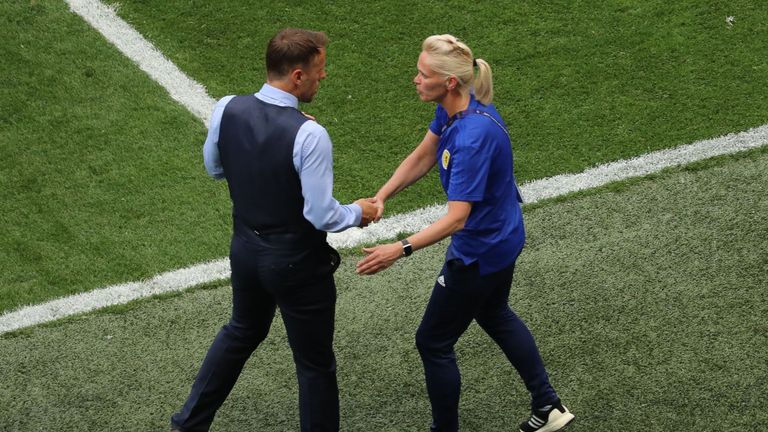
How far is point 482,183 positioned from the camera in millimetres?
4797

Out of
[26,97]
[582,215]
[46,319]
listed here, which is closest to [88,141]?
[26,97]

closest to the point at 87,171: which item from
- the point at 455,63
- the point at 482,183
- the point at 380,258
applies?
the point at 380,258

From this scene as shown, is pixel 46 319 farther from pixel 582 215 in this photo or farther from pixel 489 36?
pixel 489 36

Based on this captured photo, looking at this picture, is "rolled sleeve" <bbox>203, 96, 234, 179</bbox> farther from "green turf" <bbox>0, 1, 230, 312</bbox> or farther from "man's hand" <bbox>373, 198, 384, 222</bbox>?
"green turf" <bbox>0, 1, 230, 312</bbox>

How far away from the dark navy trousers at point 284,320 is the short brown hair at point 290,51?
740mm

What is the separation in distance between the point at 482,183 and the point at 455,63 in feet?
1.80

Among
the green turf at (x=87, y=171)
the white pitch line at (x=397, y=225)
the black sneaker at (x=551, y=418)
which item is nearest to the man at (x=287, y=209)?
the black sneaker at (x=551, y=418)

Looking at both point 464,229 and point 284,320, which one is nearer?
point 464,229

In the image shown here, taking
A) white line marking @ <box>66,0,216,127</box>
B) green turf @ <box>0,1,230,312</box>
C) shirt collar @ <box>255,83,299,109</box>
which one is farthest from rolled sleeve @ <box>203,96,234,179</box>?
white line marking @ <box>66,0,216,127</box>

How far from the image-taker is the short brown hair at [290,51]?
15.5 feet

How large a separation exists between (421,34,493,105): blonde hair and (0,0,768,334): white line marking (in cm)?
276

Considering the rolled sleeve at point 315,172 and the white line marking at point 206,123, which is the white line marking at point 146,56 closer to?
the white line marking at point 206,123

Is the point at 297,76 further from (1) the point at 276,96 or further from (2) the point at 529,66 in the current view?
(2) the point at 529,66

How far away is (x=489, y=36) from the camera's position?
31.2ft
